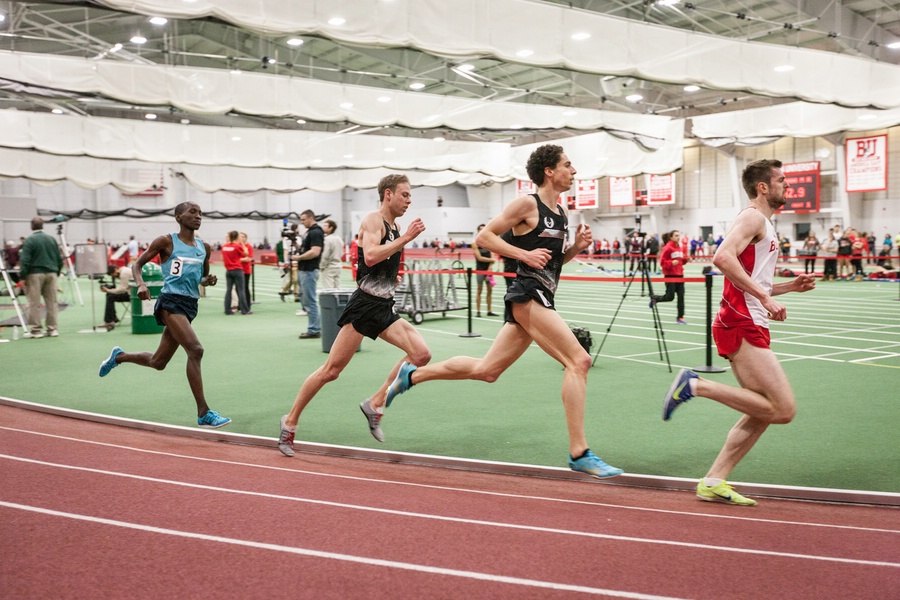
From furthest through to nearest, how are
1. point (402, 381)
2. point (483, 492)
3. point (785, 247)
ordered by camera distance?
point (785, 247) → point (402, 381) → point (483, 492)

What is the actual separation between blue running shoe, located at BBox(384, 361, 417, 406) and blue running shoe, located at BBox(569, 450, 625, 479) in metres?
1.57

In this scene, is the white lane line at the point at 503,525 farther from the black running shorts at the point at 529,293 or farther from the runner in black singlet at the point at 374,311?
the black running shorts at the point at 529,293

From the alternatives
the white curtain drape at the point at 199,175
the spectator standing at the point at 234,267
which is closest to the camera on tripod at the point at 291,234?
the spectator standing at the point at 234,267

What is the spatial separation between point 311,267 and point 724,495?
10.7 meters

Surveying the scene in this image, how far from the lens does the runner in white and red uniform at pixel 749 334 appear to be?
4.43 metres

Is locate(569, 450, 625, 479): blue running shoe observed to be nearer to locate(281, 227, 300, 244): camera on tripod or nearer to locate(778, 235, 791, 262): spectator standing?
locate(281, 227, 300, 244): camera on tripod

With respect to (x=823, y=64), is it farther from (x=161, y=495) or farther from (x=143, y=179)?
(x=143, y=179)

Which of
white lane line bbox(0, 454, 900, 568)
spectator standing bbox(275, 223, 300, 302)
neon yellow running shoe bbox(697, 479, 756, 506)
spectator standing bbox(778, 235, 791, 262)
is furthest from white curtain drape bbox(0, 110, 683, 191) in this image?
spectator standing bbox(778, 235, 791, 262)

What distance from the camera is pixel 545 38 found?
8.77 m

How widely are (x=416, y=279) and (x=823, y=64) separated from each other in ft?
28.3

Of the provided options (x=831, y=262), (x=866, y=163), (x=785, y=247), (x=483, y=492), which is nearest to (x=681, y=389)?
(x=483, y=492)

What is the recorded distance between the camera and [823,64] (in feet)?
37.8

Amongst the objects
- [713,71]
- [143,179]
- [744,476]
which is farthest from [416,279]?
[744,476]

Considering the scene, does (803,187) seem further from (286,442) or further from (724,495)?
(286,442)
